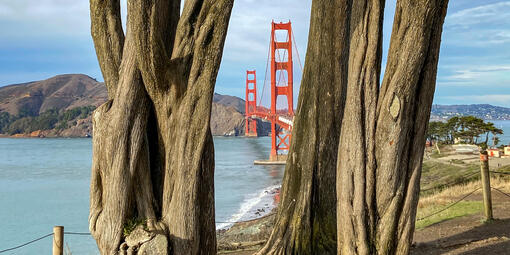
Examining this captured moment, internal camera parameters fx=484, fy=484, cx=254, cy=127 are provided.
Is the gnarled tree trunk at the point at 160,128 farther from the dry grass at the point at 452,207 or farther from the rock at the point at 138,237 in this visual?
the dry grass at the point at 452,207

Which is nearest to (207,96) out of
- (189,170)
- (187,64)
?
(187,64)

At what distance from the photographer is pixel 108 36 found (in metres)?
2.52

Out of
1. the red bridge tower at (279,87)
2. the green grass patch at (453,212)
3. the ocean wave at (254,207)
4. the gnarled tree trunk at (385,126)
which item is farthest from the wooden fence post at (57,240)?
the red bridge tower at (279,87)

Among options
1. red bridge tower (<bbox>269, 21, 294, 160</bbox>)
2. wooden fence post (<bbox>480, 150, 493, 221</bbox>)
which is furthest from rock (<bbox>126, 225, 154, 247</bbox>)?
red bridge tower (<bbox>269, 21, 294, 160</bbox>)

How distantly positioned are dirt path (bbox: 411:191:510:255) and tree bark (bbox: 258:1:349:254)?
1.29 metres

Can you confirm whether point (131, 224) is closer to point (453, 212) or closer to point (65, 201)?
point (453, 212)

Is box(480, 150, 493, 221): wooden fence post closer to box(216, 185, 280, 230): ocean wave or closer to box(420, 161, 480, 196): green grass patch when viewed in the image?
box(420, 161, 480, 196): green grass patch

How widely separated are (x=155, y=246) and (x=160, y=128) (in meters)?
0.60

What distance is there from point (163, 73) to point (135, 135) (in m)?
0.33

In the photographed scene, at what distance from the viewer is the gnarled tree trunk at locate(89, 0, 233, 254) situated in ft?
7.61

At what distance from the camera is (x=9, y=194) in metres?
20.9

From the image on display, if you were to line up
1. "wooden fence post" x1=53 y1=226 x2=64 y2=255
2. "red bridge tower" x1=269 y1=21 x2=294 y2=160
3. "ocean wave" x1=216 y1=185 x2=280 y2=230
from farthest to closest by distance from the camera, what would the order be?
1. "red bridge tower" x1=269 y1=21 x2=294 y2=160
2. "ocean wave" x1=216 y1=185 x2=280 y2=230
3. "wooden fence post" x1=53 y1=226 x2=64 y2=255

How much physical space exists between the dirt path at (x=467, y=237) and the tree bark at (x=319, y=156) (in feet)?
4.23

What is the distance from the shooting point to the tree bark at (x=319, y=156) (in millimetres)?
3062
